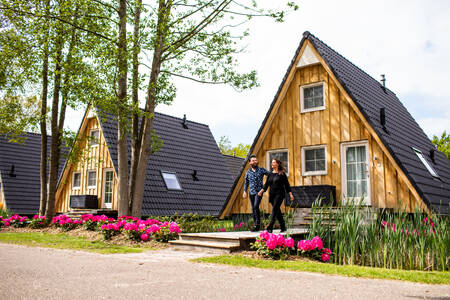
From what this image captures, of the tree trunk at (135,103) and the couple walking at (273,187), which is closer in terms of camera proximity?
the couple walking at (273,187)

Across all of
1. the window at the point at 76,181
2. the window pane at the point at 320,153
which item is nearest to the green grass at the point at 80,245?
the window pane at the point at 320,153

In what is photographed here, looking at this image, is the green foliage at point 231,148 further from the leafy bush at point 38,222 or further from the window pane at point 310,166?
the window pane at point 310,166

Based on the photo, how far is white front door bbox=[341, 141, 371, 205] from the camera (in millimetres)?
11594

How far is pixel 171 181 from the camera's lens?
19109 millimetres

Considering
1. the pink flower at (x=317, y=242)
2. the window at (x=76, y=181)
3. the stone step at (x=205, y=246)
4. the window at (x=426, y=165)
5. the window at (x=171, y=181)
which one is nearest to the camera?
the pink flower at (x=317, y=242)

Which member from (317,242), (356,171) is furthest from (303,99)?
(317,242)

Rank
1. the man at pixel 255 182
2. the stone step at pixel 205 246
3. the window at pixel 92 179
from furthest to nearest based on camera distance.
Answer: the window at pixel 92 179
the man at pixel 255 182
the stone step at pixel 205 246

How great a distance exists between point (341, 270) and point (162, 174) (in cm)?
1402

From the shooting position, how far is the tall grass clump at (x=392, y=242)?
6504mm

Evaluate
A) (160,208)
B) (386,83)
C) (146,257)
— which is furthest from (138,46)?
(386,83)

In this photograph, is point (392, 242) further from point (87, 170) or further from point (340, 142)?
point (87, 170)

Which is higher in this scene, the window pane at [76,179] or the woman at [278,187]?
the window pane at [76,179]

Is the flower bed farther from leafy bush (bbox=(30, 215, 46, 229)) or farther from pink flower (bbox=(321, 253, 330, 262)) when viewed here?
pink flower (bbox=(321, 253, 330, 262))

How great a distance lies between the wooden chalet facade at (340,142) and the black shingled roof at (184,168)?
4877 millimetres
